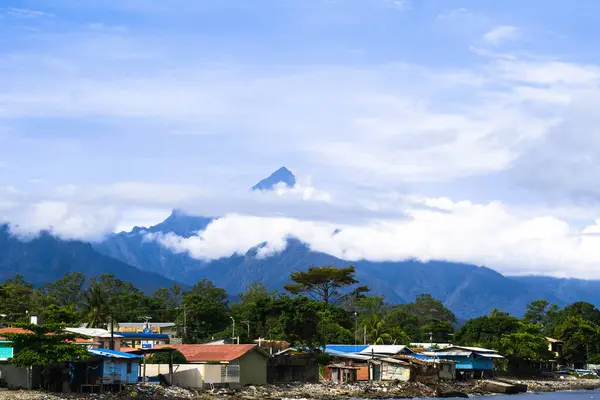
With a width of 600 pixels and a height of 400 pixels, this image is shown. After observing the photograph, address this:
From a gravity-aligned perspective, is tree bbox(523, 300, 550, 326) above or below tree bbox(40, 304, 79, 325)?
above

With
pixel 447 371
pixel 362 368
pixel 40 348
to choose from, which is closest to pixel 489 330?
pixel 447 371

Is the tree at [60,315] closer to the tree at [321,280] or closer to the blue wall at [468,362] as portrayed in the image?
the blue wall at [468,362]

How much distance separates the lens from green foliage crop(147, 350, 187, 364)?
67312mm

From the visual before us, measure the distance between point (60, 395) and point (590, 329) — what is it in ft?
285

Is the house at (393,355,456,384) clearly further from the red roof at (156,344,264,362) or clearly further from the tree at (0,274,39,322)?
the tree at (0,274,39,322)

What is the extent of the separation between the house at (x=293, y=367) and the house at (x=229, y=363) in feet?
8.95

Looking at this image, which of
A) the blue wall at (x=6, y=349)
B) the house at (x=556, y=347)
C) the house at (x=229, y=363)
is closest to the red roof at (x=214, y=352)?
the house at (x=229, y=363)

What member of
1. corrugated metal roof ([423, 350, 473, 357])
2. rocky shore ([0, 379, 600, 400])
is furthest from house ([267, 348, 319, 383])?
corrugated metal roof ([423, 350, 473, 357])

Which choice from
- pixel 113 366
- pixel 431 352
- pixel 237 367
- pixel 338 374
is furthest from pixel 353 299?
pixel 113 366

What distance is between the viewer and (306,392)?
7112 centimetres

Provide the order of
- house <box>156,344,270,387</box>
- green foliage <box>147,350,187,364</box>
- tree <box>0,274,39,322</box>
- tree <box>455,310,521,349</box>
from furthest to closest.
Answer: tree <box>455,310,521,349</box>, tree <box>0,274,39,322</box>, green foliage <box>147,350,187,364</box>, house <box>156,344,270,387</box>

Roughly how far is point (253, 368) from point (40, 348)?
2093 centimetres

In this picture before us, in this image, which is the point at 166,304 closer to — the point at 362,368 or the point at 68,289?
the point at 68,289

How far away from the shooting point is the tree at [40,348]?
54094 millimetres
